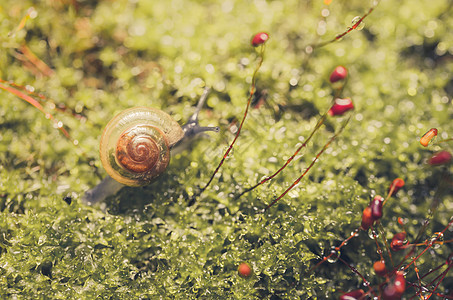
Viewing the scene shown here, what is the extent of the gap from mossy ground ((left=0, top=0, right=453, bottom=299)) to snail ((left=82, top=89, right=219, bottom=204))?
0.60ft

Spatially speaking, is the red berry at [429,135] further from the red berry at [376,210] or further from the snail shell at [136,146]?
the snail shell at [136,146]

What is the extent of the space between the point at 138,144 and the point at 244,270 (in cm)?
64

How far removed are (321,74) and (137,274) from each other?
55.3 inches

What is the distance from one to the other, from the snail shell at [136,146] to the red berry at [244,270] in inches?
19.7

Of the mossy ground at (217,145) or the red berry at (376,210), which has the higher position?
the mossy ground at (217,145)

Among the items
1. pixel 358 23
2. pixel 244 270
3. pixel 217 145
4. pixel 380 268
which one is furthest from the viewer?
pixel 217 145

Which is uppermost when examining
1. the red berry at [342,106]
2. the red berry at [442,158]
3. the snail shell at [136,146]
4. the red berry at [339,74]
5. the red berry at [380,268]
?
the snail shell at [136,146]

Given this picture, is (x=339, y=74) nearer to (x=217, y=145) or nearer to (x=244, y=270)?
(x=217, y=145)

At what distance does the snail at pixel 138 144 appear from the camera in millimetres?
1381

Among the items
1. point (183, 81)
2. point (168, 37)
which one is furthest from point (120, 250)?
point (168, 37)

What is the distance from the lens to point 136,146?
1376 mm

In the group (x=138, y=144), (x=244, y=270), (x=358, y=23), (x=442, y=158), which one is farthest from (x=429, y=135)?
(x=138, y=144)

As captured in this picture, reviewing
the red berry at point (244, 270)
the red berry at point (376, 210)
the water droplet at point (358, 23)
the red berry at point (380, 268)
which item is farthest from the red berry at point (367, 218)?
the water droplet at point (358, 23)

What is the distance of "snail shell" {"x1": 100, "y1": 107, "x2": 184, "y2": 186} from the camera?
1380 mm
